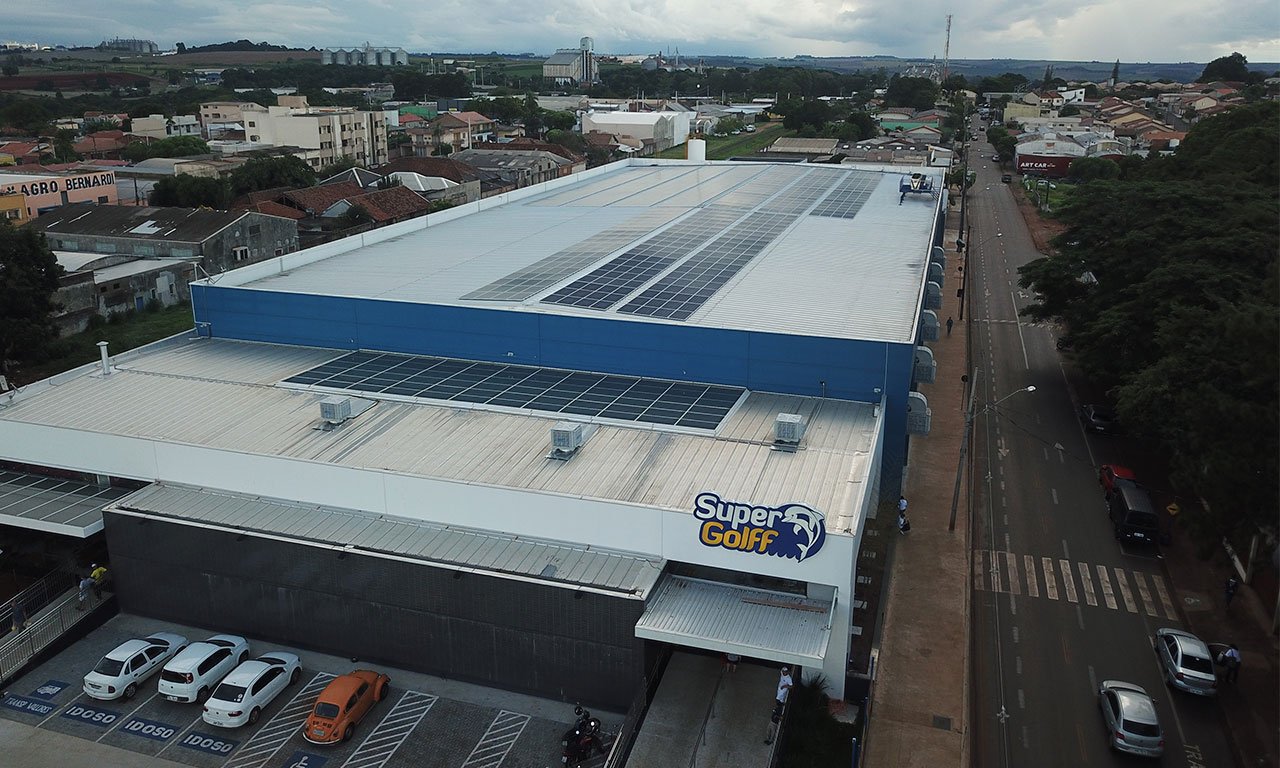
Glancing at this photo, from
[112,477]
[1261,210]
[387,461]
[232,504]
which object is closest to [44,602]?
[112,477]

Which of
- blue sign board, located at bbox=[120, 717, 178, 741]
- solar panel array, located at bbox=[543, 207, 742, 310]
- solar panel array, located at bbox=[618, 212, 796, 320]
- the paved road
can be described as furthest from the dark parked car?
blue sign board, located at bbox=[120, 717, 178, 741]

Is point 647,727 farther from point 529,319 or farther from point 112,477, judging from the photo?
point 112,477

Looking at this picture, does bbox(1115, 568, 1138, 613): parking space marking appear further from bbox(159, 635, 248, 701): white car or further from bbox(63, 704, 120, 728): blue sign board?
bbox(63, 704, 120, 728): blue sign board

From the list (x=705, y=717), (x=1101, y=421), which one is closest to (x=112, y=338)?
(x=705, y=717)

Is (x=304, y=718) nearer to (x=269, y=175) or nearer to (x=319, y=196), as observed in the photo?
(x=319, y=196)

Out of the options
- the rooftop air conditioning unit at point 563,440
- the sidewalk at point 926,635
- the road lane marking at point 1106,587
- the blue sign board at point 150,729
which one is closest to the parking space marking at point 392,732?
the blue sign board at point 150,729

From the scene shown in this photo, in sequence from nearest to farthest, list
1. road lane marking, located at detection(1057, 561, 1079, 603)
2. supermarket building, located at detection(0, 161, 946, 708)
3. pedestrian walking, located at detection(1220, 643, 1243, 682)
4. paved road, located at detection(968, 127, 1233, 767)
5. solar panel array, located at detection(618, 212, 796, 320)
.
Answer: supermarket building, located at detection(0, 161, 946, 708) < paved road, located at detection(968, 127, 1233, 767) < pedestrian walking, located at detection(1220, 643, 1243, 682) < road lane marking, located at detection(1057, 561, 1079, 603) < solar panel array, located at detection(618, 212, 796, 320)

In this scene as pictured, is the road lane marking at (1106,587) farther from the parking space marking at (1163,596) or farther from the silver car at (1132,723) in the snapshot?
the silver car at (1132,723)
